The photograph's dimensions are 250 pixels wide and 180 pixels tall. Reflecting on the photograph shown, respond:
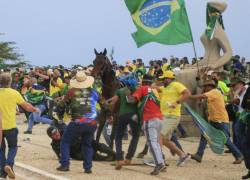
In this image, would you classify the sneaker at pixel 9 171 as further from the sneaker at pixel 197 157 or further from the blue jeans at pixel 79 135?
the sneaker at pixel 197 157

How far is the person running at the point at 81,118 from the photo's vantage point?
1171cm

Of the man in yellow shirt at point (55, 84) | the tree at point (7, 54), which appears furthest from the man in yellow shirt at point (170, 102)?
the tree at point (7, 54)

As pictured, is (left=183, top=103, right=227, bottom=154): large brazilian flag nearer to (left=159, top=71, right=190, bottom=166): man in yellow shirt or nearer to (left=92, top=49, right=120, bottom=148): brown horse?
(left=159, top=71, right=190, bottom=166): man in yellow shirt

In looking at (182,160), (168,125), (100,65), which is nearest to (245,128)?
(168,125)

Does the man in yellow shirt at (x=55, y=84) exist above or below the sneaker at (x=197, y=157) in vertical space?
above

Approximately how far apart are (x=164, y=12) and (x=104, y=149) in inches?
145

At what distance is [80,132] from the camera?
11.8m

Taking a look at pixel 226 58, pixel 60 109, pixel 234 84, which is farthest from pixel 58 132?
pixel 226 58

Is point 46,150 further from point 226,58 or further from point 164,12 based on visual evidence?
point 226,58

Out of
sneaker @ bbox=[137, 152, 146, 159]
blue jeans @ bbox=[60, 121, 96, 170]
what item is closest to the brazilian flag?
sneaker @ bbox=[137, 152, 146, 159]

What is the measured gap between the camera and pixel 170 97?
12.6 meters

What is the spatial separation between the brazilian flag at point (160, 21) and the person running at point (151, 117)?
9.97ft

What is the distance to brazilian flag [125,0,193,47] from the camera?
48.6ft

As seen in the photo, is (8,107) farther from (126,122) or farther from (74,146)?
(74,146)
